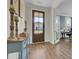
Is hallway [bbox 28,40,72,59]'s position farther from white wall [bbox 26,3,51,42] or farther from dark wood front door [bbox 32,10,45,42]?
white wall [bbox 26,3,51,42]

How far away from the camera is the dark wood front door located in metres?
6.43

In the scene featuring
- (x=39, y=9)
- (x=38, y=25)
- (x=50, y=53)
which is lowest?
(x=50, y=53)

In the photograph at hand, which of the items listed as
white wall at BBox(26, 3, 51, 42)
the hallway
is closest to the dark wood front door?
white wall at BBox(26, 3, 51, 42)

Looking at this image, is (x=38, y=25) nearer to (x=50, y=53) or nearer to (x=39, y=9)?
(x=39, y=9)

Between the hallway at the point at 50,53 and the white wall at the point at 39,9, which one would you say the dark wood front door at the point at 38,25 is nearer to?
the white wall at the point at 39,9

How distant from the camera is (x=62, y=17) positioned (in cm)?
985

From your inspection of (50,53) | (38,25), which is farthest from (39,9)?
(50,53)

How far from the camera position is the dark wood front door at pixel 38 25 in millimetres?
6430

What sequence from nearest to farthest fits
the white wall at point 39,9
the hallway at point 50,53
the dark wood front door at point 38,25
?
the hallway at point 50,53
the white wall at point 39,9
the dark wood front door at point 38,25

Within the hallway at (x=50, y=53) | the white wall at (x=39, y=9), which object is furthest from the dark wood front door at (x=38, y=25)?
the hallway at (x=50, y=53)

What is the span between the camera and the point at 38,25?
6582 millimetres

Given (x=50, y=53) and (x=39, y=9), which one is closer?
(x=50, y=53)

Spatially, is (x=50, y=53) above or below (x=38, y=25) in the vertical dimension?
below
